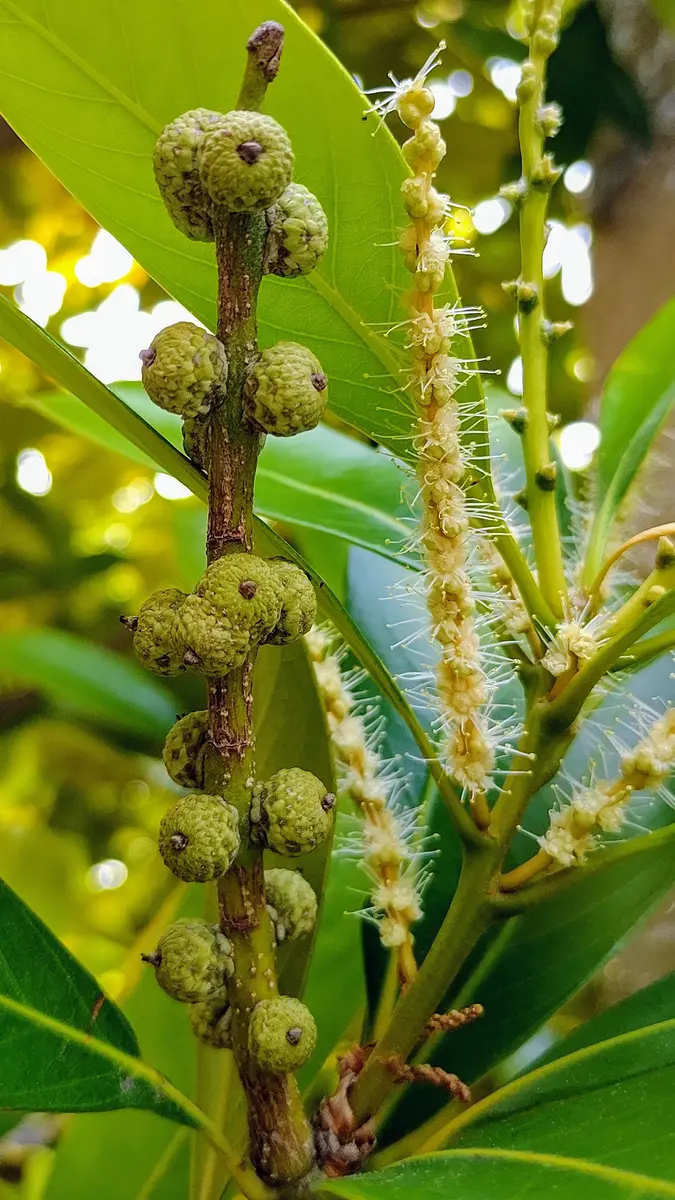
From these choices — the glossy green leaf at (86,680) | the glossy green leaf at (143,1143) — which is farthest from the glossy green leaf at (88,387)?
the glossy green leaf at (86,680)

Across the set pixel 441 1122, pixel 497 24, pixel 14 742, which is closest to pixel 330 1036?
pixel 441 1122

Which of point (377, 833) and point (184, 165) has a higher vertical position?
point (184, 165)

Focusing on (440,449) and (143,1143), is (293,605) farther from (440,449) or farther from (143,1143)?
(143,1143)

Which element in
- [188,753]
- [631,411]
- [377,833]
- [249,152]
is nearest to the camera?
[249,152]

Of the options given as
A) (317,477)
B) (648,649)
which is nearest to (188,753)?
(648,649)

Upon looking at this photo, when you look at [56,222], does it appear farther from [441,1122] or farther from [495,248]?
[441,1122]

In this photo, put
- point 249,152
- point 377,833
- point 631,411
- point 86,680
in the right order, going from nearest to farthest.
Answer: point 249,152 < point 377,833 < point 631,411 < point 86,680

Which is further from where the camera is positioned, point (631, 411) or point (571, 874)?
point (631, 411)
